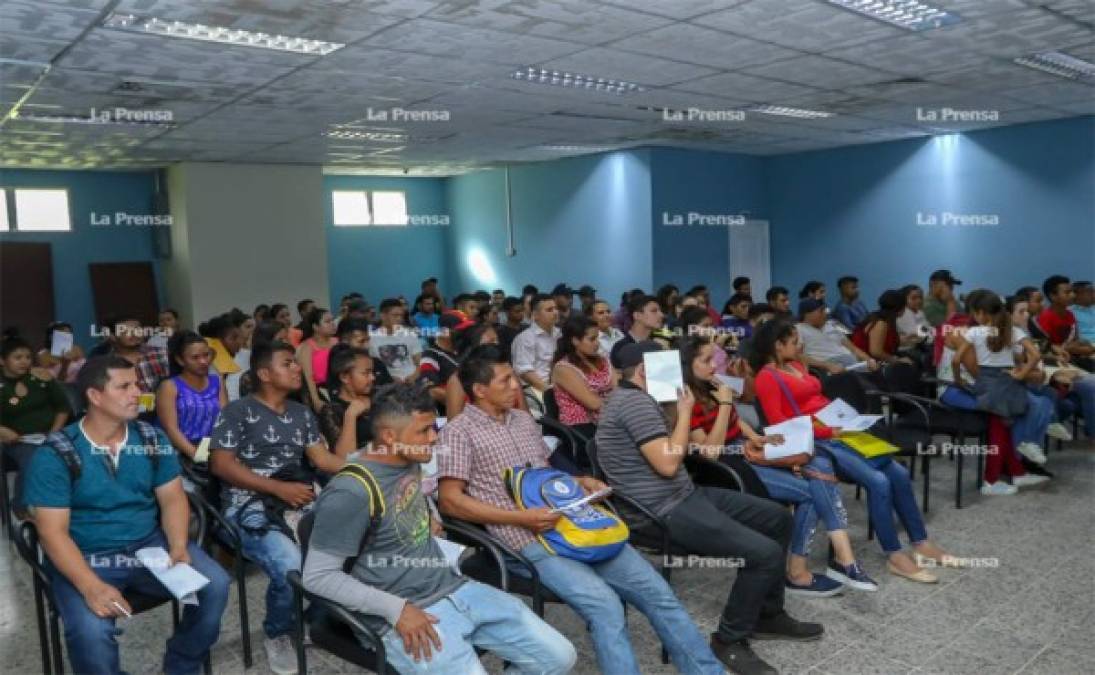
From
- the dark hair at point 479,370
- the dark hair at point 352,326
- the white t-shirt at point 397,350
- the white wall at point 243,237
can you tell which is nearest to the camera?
the dark hair at point 479,370

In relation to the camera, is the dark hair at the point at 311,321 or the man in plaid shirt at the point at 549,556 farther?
the dark hair at the point at 311,321

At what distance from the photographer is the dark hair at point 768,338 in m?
3.97

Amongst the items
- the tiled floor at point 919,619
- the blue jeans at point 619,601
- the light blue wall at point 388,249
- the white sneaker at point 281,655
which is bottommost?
the tiled floor at point 919,619

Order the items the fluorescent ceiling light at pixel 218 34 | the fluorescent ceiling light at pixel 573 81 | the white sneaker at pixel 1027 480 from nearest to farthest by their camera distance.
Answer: the fluorescent ceiling light at pixel 218 34 → the white sneaker at pixel 1027 480 → the fluorescent ceiling light at pixel 573 81

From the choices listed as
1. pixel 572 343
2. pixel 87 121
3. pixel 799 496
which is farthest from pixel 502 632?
pixel 87 121

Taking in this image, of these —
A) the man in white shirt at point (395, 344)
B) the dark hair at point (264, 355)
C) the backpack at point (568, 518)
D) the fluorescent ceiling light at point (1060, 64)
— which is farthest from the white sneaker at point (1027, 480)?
the dark hair at point (264, 355)

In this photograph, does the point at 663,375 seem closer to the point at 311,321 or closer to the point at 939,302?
the point at 311,321

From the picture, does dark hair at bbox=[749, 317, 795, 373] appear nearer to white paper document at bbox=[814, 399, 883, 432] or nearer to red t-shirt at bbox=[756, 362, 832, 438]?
red t-shirt at bbox=[756, 362, 832, 438]

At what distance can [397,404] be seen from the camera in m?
Answer: 2.46

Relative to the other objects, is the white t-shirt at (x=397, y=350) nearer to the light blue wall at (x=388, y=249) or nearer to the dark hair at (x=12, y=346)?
the dark hair at (x=12, y=346)

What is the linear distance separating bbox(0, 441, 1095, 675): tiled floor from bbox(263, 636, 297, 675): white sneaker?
3.3 inches

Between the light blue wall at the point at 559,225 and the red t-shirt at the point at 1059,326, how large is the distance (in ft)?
17.0

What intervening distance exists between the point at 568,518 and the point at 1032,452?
3.76 meters

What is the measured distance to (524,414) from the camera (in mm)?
3154
